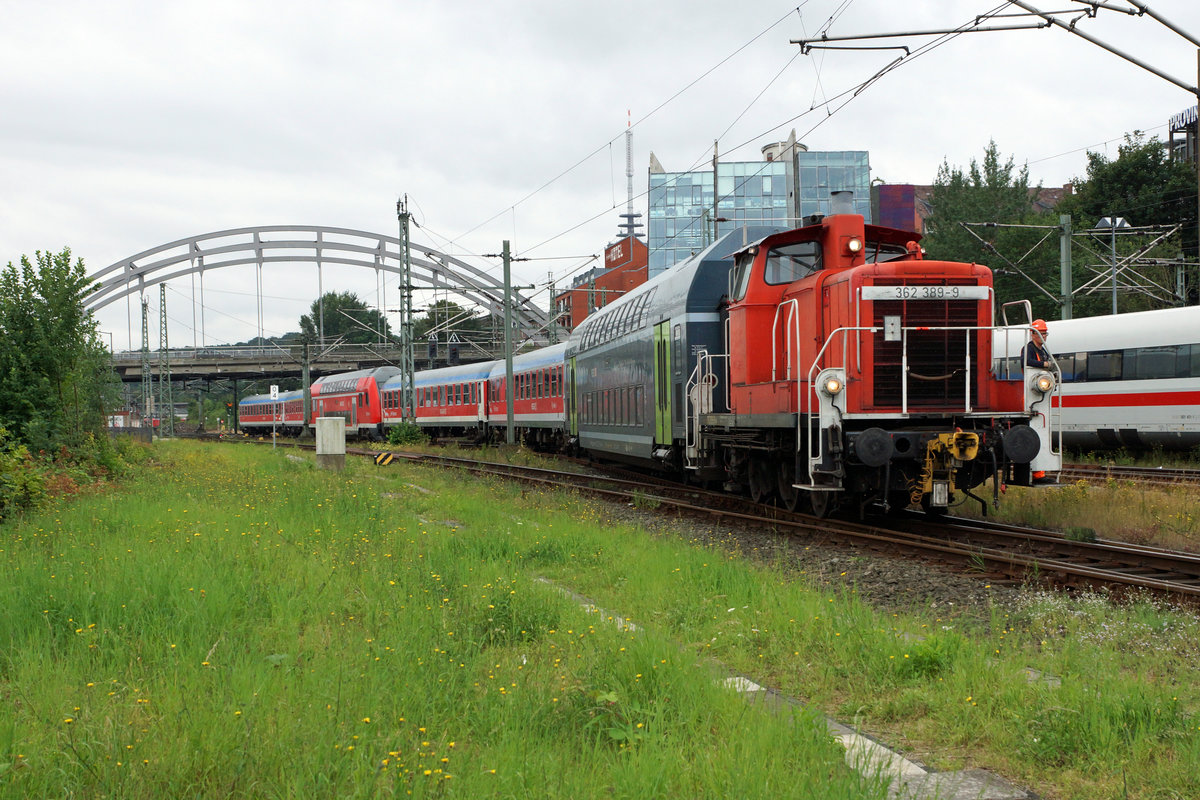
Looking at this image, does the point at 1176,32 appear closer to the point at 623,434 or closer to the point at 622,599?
the point at 622,599

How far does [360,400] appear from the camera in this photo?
53.8 metres

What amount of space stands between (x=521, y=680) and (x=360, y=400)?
166 ft

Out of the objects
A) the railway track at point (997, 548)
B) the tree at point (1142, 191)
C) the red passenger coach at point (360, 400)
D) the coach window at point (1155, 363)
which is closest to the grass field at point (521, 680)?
the railway track at point (997, 548)

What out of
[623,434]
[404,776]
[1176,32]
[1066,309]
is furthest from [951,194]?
[404,776]

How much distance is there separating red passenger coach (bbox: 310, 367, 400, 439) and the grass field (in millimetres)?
43325

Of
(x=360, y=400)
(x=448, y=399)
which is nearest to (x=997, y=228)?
(x=448, y=399)

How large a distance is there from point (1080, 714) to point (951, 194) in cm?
5476

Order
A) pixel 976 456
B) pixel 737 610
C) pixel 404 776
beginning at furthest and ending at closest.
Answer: pixel 976 456 < pixel 737 610 < pixel 404 776

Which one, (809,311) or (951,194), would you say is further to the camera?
(951,194)

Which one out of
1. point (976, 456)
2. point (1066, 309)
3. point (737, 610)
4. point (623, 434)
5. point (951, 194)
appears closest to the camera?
point (737, 610)

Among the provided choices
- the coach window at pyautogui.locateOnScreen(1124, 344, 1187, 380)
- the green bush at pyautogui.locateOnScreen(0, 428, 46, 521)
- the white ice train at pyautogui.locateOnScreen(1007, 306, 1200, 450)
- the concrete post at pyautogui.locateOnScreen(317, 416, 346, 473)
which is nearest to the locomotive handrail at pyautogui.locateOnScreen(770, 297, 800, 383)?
the green bush at pyautogui.locateOnScreen(0, 428, 46, 521)

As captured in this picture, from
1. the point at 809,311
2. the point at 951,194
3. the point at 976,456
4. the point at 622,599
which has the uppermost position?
the point at 951,194

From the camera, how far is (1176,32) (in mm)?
10914

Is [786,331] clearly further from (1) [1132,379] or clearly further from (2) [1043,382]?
(1) [1132,379]
